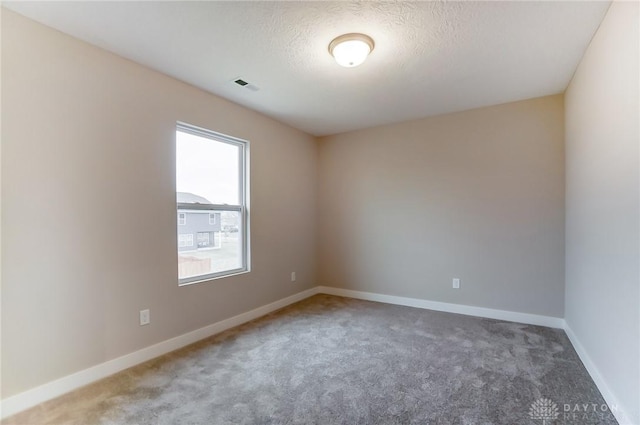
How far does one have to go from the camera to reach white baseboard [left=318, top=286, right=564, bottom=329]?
10.7 feet

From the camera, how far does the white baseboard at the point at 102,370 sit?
1.86 m

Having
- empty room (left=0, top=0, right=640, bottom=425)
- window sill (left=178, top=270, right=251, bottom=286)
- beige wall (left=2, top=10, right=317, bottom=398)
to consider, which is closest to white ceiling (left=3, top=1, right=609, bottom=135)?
empty room (left=0, top=0, right=640, bottom=425)

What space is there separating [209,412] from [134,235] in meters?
1.46

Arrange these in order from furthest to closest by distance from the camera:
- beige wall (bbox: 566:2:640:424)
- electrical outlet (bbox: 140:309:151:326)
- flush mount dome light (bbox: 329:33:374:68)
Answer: electrical outlet (bbox: 140:309:151:326)
flush mount dome light (bbox: 329:33:374:68)
beige wall (bbox: 566:2:640:424)

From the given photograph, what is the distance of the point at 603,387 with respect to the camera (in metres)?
1.97

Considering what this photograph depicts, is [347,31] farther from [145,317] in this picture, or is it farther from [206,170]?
[145,317]

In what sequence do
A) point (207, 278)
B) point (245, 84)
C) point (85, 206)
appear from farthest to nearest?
point (207, 278) → point (245, 84) → point (85, 206)

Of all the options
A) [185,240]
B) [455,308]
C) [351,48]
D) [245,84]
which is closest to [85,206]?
[185,240]

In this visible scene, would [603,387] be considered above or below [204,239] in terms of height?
below

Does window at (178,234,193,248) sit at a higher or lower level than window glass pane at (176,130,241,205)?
lower

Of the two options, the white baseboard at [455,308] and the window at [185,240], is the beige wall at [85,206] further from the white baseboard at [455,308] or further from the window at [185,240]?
the white baseboard at [455,308]

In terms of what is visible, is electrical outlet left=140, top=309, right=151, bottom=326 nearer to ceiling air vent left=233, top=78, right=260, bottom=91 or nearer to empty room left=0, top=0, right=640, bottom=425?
empty room left=0, top=0, right=640, bottom=425

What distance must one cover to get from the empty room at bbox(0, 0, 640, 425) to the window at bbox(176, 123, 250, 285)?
1.0 inches

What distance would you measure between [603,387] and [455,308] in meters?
1.79
